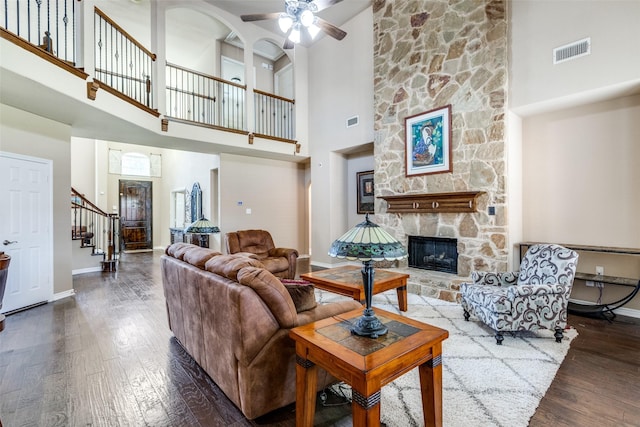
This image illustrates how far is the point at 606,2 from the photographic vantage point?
10.8 feet

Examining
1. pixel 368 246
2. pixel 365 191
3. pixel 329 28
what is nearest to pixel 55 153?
pixel 329 28

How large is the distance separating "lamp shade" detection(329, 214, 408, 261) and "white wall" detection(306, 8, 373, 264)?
4.72m

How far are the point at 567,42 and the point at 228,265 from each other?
467cm

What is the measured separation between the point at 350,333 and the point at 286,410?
78 cm

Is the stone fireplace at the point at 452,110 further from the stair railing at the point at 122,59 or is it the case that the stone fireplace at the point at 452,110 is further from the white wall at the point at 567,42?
the stair railing at the point at 122,59

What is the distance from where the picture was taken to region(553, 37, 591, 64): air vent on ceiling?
3434 millimetres

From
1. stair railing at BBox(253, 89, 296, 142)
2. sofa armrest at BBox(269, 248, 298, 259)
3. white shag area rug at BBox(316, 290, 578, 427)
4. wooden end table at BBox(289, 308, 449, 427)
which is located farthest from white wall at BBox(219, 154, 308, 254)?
wooden end table at BBox(289, 308, 449, 427)

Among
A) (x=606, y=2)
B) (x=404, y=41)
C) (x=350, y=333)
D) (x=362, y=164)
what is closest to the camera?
(x=350, y=333)

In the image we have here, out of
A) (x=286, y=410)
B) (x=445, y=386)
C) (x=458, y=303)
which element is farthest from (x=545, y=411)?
(x=458, y=303)

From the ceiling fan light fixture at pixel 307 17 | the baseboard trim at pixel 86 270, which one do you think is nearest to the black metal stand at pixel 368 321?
the ceiling fan light fixture at pixel 307 17

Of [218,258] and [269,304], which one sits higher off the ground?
[218,258]

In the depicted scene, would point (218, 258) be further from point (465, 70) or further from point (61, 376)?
point (465, 70)

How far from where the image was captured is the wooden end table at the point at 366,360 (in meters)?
1.27

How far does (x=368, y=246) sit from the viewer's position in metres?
1.45
